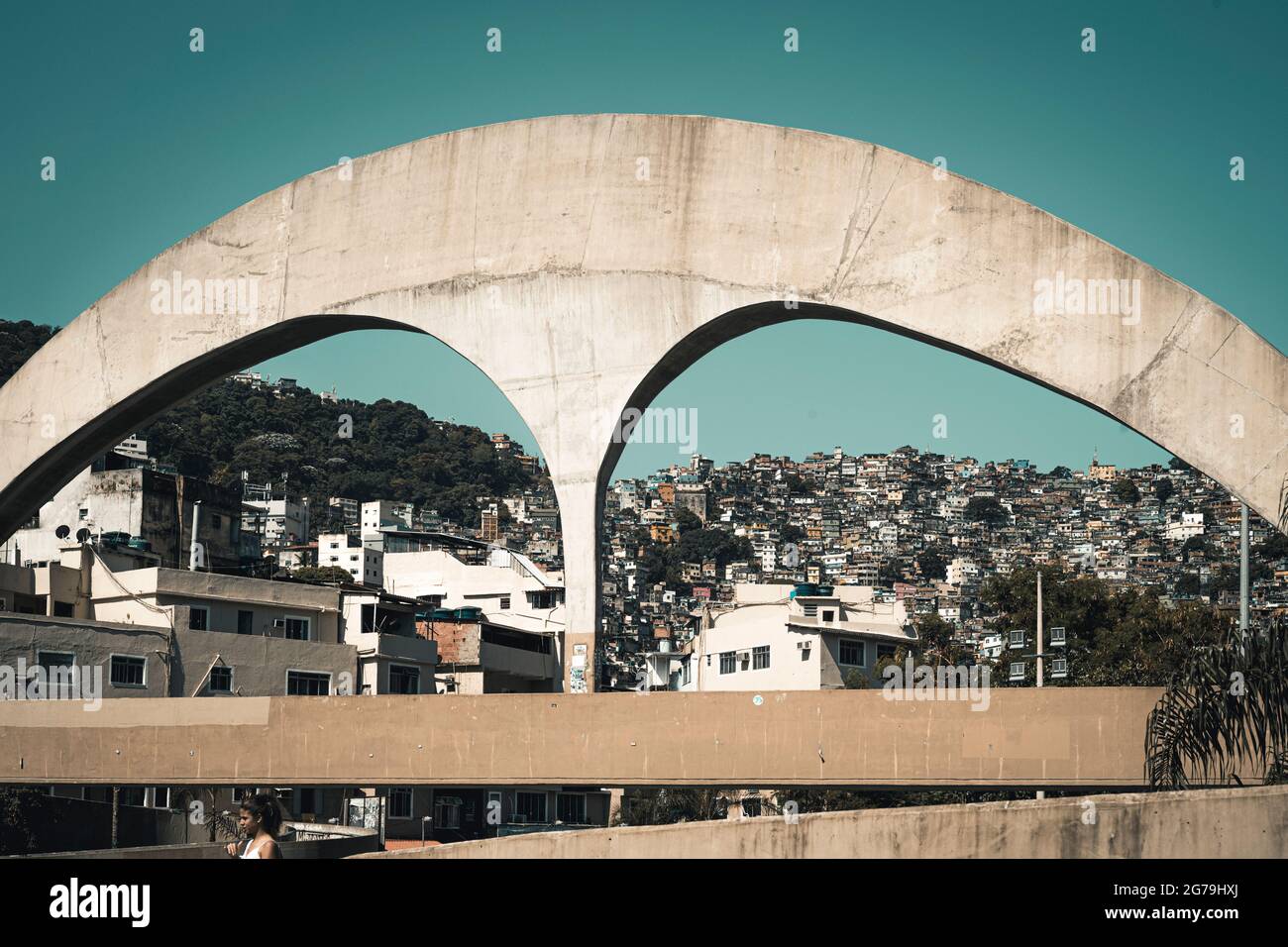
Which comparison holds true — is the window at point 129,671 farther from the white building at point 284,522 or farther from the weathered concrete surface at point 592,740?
the white building at point 284,522

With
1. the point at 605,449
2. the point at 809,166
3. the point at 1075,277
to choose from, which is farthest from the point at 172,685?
the point at 1075,277

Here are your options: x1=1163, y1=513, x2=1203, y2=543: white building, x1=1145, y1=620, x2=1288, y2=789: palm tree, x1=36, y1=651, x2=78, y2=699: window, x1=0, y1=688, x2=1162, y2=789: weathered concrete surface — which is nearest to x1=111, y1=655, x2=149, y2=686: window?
x1=36, y1=651, x2=78, y2=699: window

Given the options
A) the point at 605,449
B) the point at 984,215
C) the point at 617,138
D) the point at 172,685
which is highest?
the point at 617,138

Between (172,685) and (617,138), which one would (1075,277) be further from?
(172,685)

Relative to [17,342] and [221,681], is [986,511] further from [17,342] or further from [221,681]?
[221,681]

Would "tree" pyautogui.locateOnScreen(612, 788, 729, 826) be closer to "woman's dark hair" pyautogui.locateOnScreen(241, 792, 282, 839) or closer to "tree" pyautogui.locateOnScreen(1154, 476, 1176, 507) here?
"woman's dark hair" pyautogui.locateOnScreen(241, 792, 282, 839)

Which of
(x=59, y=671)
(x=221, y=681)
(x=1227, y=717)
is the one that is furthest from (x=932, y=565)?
(x=1227, y=717)
